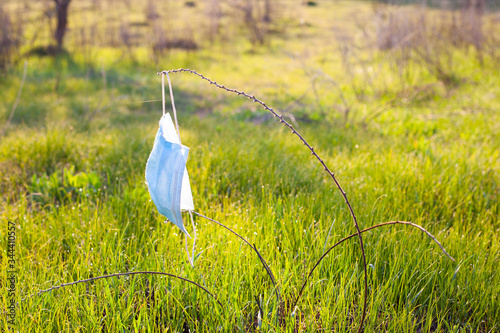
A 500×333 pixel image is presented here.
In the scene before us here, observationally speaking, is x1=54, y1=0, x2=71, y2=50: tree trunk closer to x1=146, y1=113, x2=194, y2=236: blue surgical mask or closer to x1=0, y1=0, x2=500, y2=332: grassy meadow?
x1=0, y1=0, x2=500, y2=332: grassy meadow

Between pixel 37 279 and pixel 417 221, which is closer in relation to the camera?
pixel 37 279

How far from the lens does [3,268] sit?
64.4 inches

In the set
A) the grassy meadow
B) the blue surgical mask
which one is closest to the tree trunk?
the grassy meadow

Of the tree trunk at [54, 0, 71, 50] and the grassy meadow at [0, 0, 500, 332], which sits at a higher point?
the tree trunk at [54, 0, 71, 50]

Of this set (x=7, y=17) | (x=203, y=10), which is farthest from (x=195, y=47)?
(x=7, y=17)

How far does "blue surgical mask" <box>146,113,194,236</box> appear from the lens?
1128 mm

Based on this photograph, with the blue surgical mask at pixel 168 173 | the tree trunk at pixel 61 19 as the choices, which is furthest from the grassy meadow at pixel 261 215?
the tree trunk at pixel 61 19

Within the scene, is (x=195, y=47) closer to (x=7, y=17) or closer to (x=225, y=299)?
(x=7, y=17)

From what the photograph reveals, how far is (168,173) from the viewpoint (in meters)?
1.15

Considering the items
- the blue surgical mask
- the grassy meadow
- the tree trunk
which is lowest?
the grassy meadow

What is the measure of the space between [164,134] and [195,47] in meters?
8.75

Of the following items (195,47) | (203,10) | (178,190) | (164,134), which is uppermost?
(203,10)

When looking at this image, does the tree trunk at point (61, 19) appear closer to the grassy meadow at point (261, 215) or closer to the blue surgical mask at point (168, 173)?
the grassy meadow at point (261, 215)

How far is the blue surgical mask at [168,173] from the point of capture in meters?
1.13
